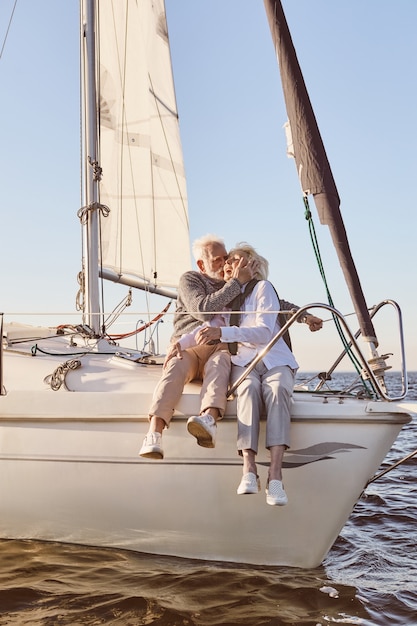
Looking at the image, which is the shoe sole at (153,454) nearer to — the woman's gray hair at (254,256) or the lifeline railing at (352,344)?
the lifeline railing at (352,344)

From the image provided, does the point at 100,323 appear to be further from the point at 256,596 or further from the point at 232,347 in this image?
the point at 256,596

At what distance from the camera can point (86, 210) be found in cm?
601

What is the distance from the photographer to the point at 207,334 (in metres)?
3.88

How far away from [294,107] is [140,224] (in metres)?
3.96

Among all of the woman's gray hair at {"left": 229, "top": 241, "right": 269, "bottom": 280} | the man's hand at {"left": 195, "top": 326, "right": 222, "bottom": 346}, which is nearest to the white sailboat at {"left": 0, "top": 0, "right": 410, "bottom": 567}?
the man's hand at {"left": 195, "top": 326, "right": 222, "bottom": 346}

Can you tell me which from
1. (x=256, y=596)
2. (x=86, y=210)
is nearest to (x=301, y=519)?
(x=256, y=596)

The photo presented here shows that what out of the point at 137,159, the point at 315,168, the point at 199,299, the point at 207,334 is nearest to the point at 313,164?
the point at 315,168

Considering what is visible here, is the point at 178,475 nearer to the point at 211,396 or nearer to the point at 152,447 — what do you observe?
the point at 152,447

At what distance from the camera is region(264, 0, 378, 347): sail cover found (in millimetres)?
3850

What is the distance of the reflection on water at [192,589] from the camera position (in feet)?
11.1

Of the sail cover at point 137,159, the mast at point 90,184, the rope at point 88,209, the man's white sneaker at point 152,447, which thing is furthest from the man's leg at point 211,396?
the sail cover at point 137,159

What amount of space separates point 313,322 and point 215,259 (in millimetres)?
891

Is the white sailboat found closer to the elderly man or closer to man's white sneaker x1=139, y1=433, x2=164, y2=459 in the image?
the elderly man

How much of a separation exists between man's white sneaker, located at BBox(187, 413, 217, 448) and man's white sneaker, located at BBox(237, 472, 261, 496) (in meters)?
0.28
